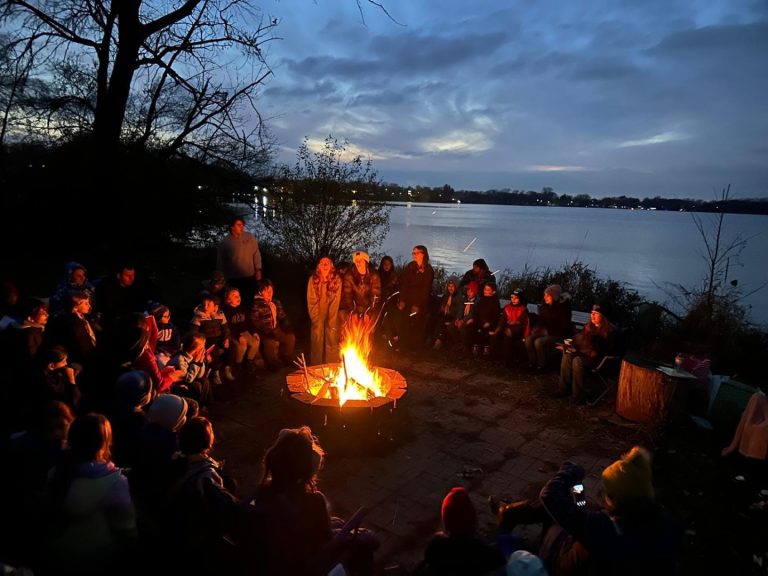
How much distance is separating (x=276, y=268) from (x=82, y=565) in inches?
381

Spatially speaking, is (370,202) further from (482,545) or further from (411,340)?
(482,545)

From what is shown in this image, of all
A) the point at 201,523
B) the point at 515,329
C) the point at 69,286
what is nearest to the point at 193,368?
the point at 69,286

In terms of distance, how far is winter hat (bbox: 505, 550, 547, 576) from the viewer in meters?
2.38

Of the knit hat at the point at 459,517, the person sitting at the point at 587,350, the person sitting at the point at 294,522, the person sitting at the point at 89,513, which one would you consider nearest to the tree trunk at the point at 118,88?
the person sitting at the point at 587,350

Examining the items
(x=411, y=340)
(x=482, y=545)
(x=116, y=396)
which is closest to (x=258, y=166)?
(x=411, y=340)

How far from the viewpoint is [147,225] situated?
11.7 meters

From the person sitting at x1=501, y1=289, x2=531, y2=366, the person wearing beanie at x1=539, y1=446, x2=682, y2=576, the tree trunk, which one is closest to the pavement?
the person sitting at x1=501, y1=289, x2=531, y2=366

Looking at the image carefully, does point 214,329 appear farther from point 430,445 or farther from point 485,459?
point 485,459

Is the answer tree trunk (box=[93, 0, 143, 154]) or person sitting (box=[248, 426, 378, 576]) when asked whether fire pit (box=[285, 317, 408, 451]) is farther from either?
tree trunk (box=[93, 0, 143, 154])

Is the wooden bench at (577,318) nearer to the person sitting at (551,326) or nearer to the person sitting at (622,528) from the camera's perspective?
the person sitting at (551,326)

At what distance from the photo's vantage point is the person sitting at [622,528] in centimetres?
247

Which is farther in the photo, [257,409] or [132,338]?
[257,409]

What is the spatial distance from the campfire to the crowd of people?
1182mm

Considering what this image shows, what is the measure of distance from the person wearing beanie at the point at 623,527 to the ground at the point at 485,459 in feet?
4.23
